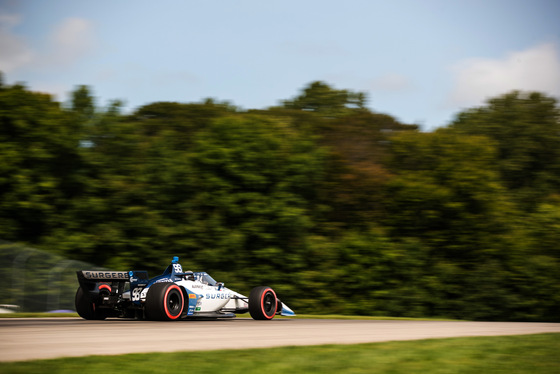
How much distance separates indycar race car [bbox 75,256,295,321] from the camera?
1553 centimetres

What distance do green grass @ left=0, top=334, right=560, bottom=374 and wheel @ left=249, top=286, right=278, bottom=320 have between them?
7.44 m

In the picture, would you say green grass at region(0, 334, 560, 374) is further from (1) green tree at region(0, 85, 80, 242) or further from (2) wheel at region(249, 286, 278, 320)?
(1) green tree at region(0, 85, 80, 242)

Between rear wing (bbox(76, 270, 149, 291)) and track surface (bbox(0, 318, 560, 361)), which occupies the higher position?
rear wing (bbox(76, 270, 149, 291))

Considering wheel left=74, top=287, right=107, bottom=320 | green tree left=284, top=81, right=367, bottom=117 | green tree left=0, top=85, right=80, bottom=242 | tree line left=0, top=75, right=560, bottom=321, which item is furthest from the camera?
green tree left=284, top=81, right=367, bottom=117

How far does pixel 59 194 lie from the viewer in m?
36.2

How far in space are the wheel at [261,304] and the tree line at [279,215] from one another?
1702cm

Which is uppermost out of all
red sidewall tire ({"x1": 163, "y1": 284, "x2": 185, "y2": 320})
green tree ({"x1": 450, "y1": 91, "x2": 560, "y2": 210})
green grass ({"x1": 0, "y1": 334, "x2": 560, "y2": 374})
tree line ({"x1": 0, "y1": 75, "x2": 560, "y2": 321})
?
green tree ({"x1": 450, "y1": 91, "x2": 560, "y2": 210})

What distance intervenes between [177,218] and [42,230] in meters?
7.19

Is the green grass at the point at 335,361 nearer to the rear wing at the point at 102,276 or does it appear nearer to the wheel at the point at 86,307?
the rear wing at the point at 102,276

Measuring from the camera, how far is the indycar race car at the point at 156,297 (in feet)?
51.0

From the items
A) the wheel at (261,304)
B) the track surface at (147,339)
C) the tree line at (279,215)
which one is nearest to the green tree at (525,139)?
the tree line at (279,215)

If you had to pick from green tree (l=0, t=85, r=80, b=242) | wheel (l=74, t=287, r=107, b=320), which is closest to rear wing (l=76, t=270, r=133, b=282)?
wheel (l=74, t=287, r=107, b=320)

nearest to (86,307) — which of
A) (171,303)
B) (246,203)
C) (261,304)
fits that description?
(171,303)

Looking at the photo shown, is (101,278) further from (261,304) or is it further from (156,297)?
(261,304)
